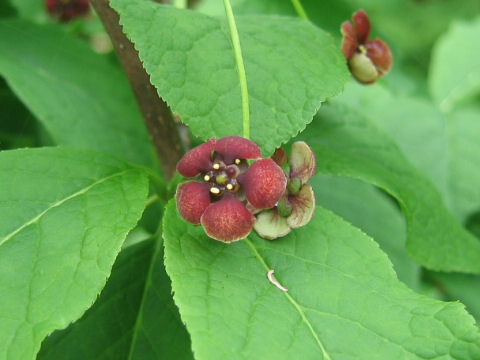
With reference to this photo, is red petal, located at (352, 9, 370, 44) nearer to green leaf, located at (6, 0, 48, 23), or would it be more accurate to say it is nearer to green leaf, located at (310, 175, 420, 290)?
green leaf, located at (310, 175, 420, 290)

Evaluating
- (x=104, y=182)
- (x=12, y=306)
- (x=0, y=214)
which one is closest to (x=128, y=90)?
(x=104, y=182)

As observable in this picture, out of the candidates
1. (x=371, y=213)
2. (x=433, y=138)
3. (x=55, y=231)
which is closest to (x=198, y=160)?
(x=55, y=231)

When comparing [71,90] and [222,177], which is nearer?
[222,177]

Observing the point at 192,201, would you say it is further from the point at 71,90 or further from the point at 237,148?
the point at 71,90

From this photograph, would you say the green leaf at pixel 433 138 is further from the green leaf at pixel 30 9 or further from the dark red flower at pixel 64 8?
the green leaf at pixel 30 9

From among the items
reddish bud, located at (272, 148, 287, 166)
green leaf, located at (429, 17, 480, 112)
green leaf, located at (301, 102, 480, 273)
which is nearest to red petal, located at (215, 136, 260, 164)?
reddish bud, located at (272, 148, 287, 166)

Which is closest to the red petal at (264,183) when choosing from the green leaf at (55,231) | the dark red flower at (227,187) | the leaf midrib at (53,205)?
the dark red flower at (227,187)
